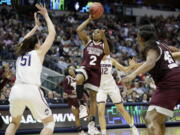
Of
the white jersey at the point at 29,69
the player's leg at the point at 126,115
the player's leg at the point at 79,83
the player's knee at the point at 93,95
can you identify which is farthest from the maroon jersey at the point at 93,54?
the white jersey at the point at 29,69

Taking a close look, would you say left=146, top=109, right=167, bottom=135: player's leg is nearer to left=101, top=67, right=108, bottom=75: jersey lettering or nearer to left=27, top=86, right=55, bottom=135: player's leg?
left=27, top=86, right=55, bottom=135: player's leg

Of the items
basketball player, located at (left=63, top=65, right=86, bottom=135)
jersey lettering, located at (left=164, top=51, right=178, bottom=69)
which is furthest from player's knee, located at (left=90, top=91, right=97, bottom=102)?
jersey lettering, located at (left=164, top=51, right=178, bottom=69)

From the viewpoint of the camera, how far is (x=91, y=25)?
73.9ft

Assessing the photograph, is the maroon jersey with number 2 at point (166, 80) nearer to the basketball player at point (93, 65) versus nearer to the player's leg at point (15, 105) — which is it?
the player's leg at point (15, 105)

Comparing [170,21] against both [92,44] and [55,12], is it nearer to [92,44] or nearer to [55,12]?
[55,12]

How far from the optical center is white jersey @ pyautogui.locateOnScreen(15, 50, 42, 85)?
18.4 ft

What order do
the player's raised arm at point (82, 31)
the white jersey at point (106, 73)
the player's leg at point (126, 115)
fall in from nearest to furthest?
the player's raised arm at point (82, 31) → the player's leg at point (126, 115) → the white jersey at point (106, 73)

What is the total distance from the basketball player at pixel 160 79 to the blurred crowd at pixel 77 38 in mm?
6734

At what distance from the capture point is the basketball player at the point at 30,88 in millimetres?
5484

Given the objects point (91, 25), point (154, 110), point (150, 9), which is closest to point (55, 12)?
point (91, 25)

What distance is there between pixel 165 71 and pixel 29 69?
190 centimetres

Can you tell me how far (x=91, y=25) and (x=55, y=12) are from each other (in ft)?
7.54

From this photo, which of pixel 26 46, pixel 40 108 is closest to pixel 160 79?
pixel 40 108

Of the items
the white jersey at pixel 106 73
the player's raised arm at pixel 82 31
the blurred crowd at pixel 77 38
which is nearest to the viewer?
the player's raised arm at pixel 82 31
